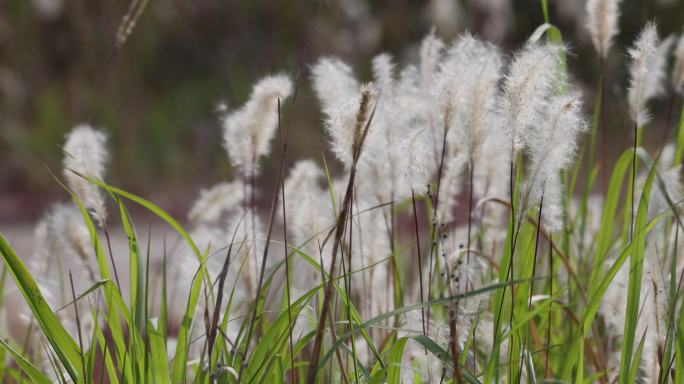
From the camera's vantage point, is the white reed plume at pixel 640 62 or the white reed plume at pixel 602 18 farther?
the white reed plume at pixel 602 18

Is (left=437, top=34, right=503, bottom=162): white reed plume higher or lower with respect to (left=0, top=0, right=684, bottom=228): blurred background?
lower

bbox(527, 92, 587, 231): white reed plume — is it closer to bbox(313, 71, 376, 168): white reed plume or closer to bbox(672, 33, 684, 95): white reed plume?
bbox(313, 71, 376, 168): white reed plume

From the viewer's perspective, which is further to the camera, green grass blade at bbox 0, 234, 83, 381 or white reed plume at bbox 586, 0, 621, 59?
white reed plume at bbox 586, 0, 621, 59

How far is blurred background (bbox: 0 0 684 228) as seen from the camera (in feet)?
23.4

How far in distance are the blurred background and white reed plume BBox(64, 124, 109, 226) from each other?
14.2 feet

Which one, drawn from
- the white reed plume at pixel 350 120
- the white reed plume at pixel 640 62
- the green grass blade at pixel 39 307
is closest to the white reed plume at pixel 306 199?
the white reed plume at pixel 350 120

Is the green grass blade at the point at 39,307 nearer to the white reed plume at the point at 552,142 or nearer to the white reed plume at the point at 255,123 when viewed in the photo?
the white reed plume at the point at 255,123

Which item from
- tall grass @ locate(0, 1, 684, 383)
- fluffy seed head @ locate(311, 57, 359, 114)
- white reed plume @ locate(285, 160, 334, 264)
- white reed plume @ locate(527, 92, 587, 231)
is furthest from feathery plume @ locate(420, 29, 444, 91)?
white reed plume @ locate(527, 92, 587, 231)

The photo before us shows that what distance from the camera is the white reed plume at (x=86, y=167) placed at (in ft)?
4.64

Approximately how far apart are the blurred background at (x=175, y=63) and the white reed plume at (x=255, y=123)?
4324 millimetres

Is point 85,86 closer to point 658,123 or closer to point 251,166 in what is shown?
point 658,123

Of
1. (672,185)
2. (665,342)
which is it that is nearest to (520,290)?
(665,342)

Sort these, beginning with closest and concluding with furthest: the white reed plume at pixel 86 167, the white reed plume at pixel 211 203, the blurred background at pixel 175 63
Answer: the white reed plume at pixel 86 167
the white reed plume at pixel 211 203
the blurred background at pixel 175 63

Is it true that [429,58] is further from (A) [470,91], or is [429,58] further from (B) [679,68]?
(B) [679,68]
